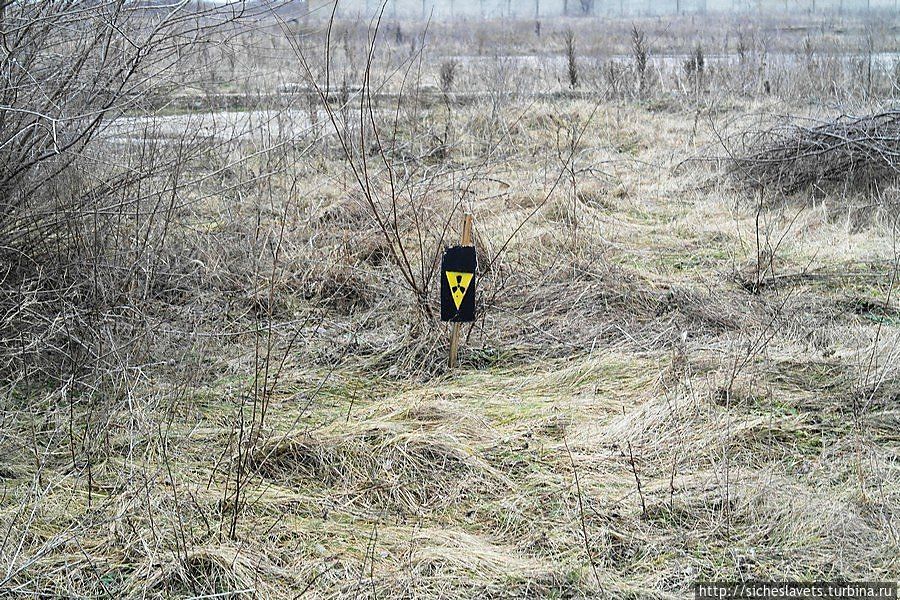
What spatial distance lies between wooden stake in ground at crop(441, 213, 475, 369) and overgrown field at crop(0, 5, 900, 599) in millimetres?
332

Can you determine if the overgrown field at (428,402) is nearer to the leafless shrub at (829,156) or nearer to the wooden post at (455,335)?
the wooden post at (455,335)

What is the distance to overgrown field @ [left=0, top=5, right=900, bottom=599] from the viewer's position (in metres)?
2.79

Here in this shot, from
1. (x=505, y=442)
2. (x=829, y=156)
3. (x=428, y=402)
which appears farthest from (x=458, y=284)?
(x=829, y=156)

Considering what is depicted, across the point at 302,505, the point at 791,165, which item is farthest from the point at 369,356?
the point at 791,165

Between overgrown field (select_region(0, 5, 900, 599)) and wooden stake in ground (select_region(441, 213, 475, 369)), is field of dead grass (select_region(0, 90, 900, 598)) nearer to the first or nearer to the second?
overgrown field (select_region(0, 5, 900, 599))

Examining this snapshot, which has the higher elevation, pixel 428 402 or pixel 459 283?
pixel 459 283

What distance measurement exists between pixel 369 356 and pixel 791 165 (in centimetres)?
482

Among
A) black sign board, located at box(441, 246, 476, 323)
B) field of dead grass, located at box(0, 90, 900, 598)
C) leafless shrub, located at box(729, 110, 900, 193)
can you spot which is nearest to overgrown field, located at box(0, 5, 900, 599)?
field of dead grass, located at box(0, 90, 900, 598)

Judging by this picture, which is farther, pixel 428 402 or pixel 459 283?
pixel 459 283

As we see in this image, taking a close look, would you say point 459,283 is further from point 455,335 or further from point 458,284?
point 455,335

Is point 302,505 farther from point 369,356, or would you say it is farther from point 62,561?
point 369,356

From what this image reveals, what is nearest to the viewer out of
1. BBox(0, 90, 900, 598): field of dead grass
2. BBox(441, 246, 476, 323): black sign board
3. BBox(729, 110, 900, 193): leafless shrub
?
BBox(0, 90, 900, 598): field of dead grass

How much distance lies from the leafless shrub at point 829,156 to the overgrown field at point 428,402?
44 cm

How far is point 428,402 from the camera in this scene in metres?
3.89
